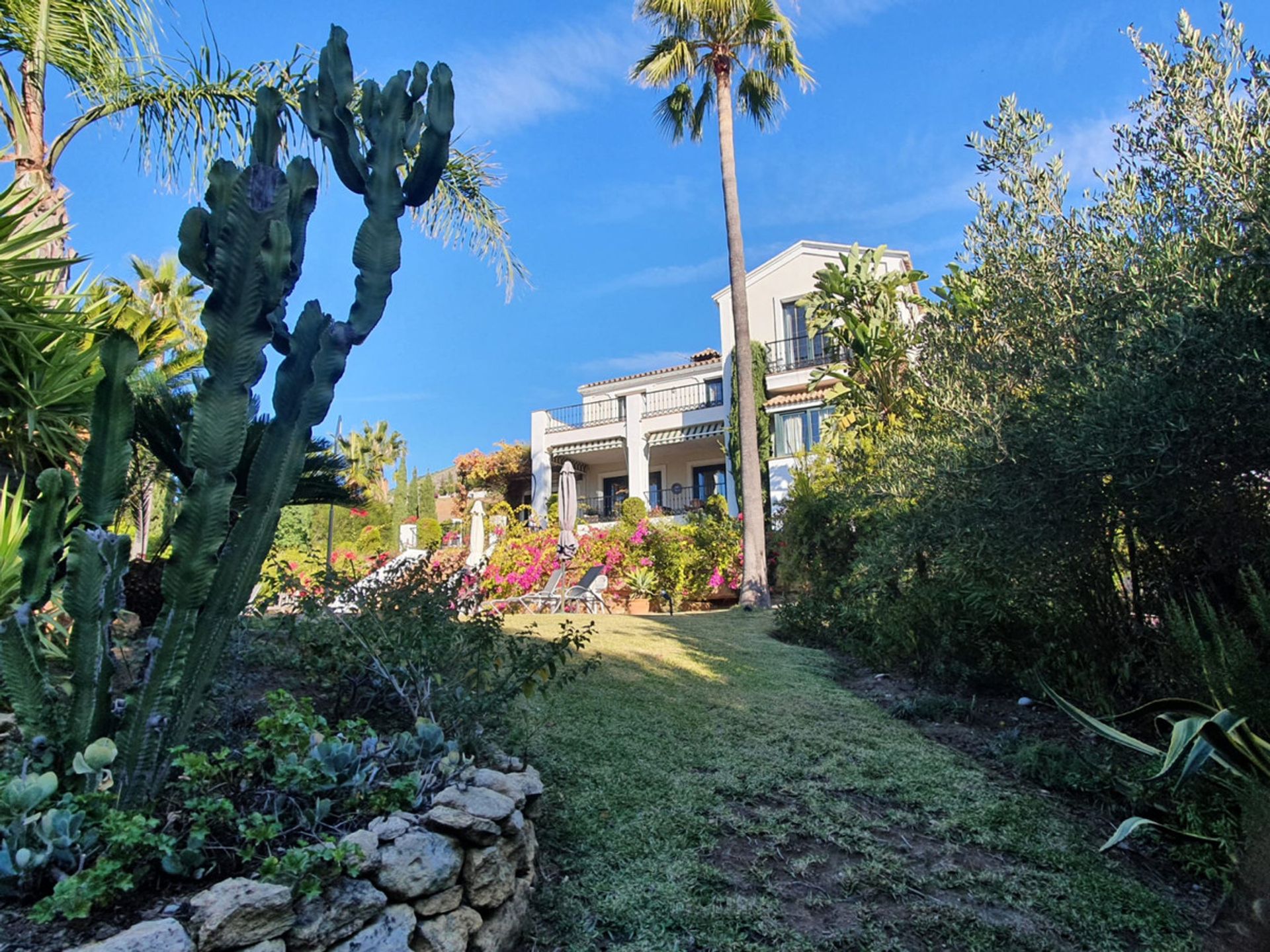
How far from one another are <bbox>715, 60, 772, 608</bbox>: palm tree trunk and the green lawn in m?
8.14

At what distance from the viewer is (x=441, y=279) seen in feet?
31.2

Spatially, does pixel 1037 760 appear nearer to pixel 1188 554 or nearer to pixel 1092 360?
pixel 1188 554

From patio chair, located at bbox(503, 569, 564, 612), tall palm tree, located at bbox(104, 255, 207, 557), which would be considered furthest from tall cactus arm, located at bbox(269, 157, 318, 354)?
patio chair, located at bbox(503, 569, 564, 612)

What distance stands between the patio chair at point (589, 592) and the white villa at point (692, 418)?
23.2 feet

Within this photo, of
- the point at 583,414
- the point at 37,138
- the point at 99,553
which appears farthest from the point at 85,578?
the point at 583,414

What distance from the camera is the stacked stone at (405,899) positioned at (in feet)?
6.95

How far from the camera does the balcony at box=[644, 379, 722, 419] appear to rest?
87.6ft

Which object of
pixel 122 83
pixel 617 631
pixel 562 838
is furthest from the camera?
pixel 617 631

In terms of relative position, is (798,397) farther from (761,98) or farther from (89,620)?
(89,620)

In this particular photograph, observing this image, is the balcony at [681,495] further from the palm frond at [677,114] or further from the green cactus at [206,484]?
the green cactus at [206,484]

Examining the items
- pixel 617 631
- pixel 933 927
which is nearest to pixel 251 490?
pixel 933 927

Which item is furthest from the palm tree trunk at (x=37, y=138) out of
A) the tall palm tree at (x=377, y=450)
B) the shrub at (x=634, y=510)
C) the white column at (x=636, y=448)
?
the tall palm tree at (x=377, y=450)

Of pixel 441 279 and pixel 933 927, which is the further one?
pixel 441 279

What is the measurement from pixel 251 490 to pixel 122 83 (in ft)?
24.0
